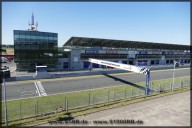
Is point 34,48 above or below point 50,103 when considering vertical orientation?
above

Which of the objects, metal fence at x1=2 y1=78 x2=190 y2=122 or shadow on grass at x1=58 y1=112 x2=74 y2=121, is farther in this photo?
metal fence at x1=2 y1=78 x2=190 y2=122

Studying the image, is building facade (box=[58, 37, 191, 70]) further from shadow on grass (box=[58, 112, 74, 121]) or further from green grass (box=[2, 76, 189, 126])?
shadow on grass (box=[58, 112, 74, 121])

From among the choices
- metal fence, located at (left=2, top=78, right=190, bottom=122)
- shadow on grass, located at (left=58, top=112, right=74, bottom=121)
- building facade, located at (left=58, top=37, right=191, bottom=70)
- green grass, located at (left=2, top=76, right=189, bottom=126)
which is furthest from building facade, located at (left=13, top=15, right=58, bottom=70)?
shadow on grass, located at (left=58, top=112, right=74, bottom=121)

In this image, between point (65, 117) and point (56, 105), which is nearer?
point (65, 117)

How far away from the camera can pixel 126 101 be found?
22.1 m

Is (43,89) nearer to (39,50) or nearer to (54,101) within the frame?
(54,101)

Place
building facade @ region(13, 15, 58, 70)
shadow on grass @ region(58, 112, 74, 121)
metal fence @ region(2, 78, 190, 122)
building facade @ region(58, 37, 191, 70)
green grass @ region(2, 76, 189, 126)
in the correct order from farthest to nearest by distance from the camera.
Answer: building facade @ region(58, 37, 191, 70)
building facade @ region(13, 15, 58, 70)
green grass @ region(2, 76, 189, 126)
metal fence @ region(2, 78, 190, 122)
shadow on grass @ region(58, 112, 74, 121)

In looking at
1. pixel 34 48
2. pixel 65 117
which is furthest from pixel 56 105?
pixel 34 48

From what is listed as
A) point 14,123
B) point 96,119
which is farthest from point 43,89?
point 96,119

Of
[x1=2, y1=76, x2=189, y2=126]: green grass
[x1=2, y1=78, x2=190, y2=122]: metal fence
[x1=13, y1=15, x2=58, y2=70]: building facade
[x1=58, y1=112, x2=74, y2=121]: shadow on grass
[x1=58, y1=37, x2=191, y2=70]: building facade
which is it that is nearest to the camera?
[x1=58, y1=112, x2=74, y2=121]: shadow on grass

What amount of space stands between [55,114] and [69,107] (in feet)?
7.29

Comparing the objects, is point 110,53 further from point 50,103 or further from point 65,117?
point 65,117

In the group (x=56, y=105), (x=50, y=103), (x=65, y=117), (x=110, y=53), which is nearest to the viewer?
(x=65, y=117)

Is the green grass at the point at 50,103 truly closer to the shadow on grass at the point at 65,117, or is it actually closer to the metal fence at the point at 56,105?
the metal fence at the point at 56,105
